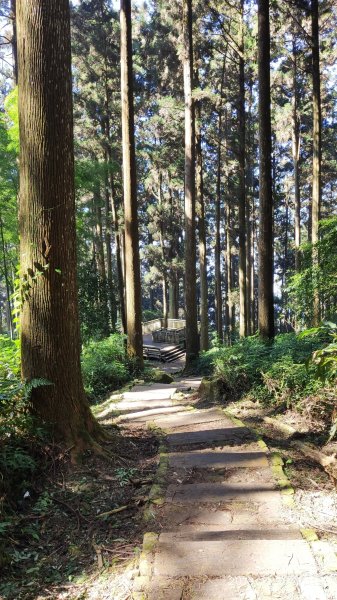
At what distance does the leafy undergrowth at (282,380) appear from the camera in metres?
5.29

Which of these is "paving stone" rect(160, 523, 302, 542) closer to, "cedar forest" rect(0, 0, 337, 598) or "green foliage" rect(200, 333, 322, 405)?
"cedar forest" rect(0, 0, 337, 598)

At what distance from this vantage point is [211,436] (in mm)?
5062

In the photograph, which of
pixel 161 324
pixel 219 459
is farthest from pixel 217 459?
pixel 161 324

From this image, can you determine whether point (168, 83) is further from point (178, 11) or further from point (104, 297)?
point (104, 297)

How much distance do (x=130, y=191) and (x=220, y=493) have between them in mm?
10238

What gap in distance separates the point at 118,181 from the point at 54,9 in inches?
830

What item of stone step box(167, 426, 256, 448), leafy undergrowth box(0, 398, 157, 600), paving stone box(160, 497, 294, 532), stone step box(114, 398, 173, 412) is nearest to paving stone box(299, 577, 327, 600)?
paving stone box(160, 497, 294, 532)

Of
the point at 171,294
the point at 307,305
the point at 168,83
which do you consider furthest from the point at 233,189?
the point at 307,305

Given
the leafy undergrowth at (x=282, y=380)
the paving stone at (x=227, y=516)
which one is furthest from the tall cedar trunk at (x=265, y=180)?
the paving stone at (x=227, y=516)

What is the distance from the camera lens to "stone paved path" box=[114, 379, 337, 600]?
2.37 m

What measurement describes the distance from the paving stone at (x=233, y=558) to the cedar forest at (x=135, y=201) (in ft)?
2.52

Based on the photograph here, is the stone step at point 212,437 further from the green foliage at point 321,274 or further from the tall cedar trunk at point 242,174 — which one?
the tall cedar trunk at point 242,174

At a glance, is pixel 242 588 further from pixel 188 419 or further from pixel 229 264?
pixel 229 264

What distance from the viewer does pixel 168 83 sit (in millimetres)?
20875
